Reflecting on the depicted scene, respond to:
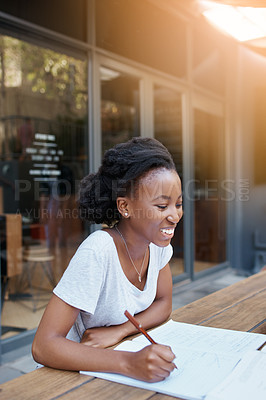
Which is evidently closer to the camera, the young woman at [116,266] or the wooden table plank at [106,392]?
the wooden table plank at [106,392]

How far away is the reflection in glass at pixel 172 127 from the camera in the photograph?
4523 millimetres

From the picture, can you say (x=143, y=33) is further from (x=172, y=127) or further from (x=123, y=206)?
(x=123, y=206)

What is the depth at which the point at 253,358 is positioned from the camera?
36.6 inches

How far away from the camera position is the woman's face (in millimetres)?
1186

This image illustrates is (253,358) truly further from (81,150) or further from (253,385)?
(81,150)

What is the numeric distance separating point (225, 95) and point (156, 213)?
472 cm

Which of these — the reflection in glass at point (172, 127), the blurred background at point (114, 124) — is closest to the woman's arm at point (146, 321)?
the blurred background at point (114, 124)

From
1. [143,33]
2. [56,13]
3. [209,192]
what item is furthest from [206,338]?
[209,192]

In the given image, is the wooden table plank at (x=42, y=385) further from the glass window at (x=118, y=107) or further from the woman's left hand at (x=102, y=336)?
the glass window at (x=118, y=107)

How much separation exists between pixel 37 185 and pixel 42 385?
3203 millimetres

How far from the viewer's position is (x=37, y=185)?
155 inches

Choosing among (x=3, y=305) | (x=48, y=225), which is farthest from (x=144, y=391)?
(x=48, y=225)

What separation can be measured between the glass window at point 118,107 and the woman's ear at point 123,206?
8.12 ft

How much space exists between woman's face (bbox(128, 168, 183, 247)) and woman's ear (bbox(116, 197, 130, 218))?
3 cm
